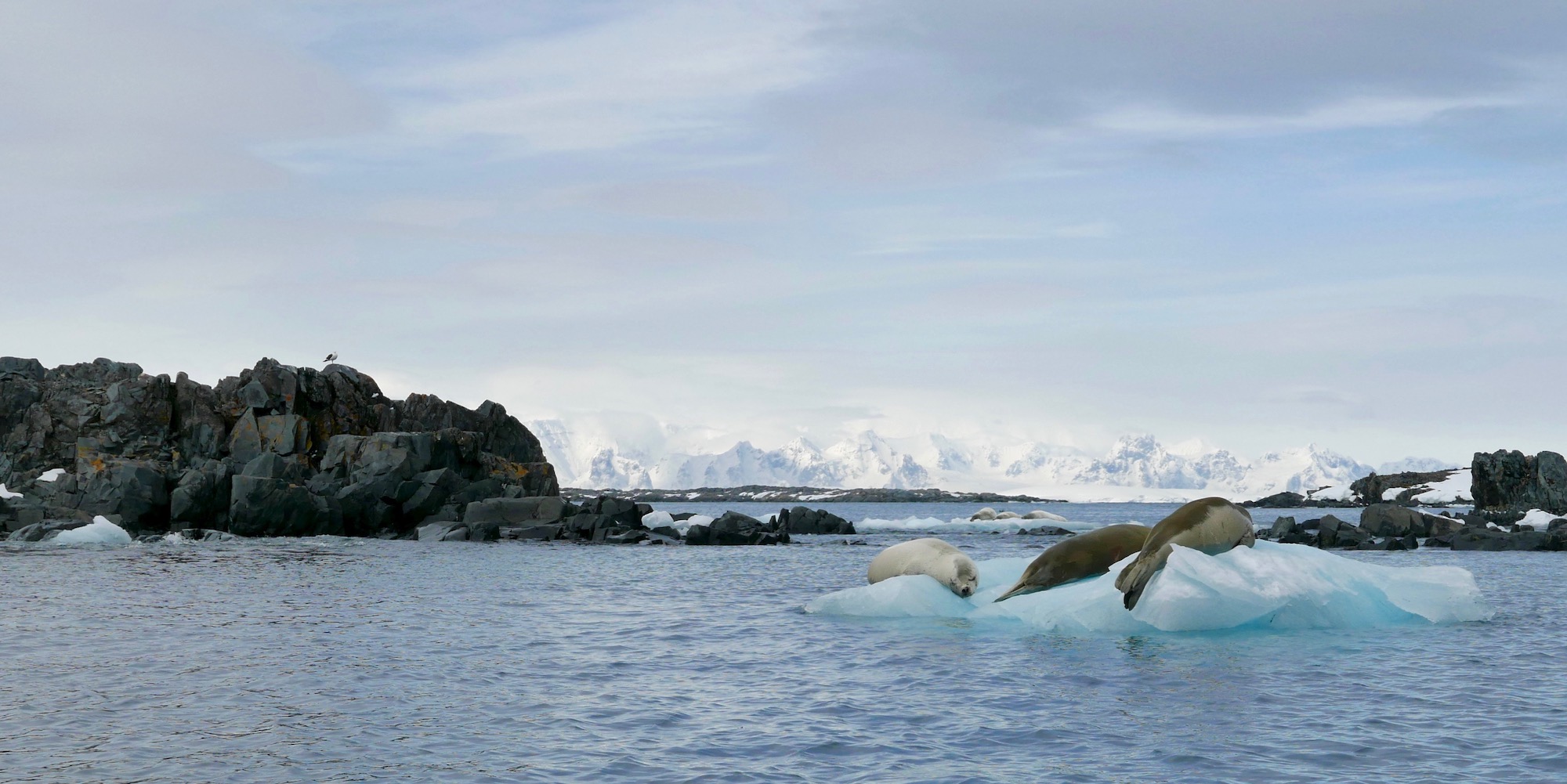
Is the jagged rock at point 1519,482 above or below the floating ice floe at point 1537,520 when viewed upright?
above

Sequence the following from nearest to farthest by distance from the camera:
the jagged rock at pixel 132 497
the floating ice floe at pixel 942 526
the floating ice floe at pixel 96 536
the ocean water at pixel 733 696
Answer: the ocean water at pixel 733 696, the floating ice floe at pixel 96 536, the jagged rock at pixel 132 497, the floating ice floe at pixel 942 526

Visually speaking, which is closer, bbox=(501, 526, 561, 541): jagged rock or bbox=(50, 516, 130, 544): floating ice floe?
bbox=(50, 516, 130, 544): floating ice floe

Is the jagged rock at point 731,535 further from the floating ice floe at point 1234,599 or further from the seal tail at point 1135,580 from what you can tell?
the seal tail at point 1135,580

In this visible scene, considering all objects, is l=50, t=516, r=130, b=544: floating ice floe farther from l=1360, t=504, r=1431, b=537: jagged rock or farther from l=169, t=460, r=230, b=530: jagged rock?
l=1360, t=504, r=1431, b=537: jagged rock

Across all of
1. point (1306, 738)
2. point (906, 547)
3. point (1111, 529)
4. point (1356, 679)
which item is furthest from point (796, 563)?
point (1306, 738)

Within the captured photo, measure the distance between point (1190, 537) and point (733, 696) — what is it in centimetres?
964

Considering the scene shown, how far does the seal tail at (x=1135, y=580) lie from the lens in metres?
19.8

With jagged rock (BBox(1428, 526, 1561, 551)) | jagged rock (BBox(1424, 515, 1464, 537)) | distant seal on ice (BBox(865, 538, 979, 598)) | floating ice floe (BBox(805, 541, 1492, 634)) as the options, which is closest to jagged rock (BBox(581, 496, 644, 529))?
distant seal on ice (BBox(865, 538, 979, 598))

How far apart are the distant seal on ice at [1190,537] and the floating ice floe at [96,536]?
4666 cm

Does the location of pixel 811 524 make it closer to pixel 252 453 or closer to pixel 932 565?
pixel 252 453

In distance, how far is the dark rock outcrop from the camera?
63625 mm

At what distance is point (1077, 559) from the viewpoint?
76.3ft

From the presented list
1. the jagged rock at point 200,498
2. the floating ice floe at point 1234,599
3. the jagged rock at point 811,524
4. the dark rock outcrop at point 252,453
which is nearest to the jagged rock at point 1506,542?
the jagged rock at point 811,524

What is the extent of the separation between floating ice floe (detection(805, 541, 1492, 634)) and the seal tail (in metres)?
0.13
